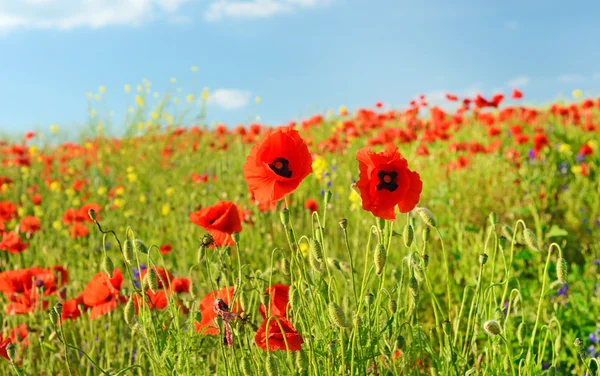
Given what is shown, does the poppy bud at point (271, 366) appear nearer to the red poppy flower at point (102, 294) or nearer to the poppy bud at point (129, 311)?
the poppy bud at point (129, 311)

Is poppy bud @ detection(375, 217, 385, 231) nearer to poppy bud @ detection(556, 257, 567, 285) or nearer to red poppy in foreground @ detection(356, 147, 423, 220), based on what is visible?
red poppy in foreground @ detection(356, 147, 423, 220)

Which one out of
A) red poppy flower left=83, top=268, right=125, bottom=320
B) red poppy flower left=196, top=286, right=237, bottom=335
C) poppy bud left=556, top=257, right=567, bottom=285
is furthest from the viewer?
red poppy flower left=83, top=268, right=125, bottom=320

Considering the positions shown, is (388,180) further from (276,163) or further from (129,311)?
(129,311)

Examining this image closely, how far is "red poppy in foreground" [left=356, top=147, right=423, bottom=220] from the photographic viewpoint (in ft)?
4.34

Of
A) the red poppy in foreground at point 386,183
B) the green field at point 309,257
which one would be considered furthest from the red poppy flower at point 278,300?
the red poppy in foreground at point 386,183

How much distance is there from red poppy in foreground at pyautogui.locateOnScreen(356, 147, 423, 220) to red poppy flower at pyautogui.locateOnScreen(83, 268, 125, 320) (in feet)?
3.39

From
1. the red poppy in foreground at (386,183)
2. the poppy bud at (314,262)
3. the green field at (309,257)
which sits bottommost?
the green field at (309,257)

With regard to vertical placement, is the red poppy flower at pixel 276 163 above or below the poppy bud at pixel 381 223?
above

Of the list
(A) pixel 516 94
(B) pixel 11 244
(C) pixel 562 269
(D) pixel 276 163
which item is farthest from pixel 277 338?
(A) pixel 516 94

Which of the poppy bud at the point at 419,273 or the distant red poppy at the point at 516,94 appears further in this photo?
the distant red poppy at the point at 516,94

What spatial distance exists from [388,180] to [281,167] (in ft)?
0.81

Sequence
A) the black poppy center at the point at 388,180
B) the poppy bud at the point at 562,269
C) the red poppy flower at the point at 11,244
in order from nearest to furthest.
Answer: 1. the black poppy center at the point at 388,180
2. the poppy bud at the point at 562,269
3. the red poppy flower at the point at 11,244

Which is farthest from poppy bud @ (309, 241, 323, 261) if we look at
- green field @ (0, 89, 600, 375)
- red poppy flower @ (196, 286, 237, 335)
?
red poppy flower @ (196, 286, 237, 335)

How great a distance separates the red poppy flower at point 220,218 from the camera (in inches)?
65.8
